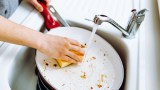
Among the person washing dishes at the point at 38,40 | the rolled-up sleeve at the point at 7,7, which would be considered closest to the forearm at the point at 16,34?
the person washing dishes at the point at 38,40

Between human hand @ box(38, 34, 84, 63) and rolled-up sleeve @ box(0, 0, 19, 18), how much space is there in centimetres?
17

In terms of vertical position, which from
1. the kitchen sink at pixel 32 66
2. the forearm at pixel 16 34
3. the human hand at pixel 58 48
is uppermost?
the forearm at pixel 16 34

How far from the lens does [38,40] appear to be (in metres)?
0.65

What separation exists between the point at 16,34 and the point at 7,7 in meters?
0.17

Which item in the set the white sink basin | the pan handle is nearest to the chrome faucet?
the white sink basin

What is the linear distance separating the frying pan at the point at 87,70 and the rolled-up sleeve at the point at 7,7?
0.32ft

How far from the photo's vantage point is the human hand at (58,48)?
67cm

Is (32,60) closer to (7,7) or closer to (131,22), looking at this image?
(7,7)

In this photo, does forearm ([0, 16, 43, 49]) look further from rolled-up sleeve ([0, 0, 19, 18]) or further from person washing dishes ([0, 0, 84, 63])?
rolled-up sleeve ([0, 0, 19, 18])

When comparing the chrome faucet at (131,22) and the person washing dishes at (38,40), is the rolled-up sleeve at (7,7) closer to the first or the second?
the person washing dishes at (38,40)

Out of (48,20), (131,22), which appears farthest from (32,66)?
(131,22)

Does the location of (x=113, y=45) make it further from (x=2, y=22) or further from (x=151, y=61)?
(x=2, y=22)

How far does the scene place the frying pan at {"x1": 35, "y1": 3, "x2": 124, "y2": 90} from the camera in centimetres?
66

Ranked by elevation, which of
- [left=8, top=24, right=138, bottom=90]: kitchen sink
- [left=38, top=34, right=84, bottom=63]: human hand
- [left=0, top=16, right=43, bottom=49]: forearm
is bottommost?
[left=8, top=24, right=138, bottom=90]: kitchen sink
